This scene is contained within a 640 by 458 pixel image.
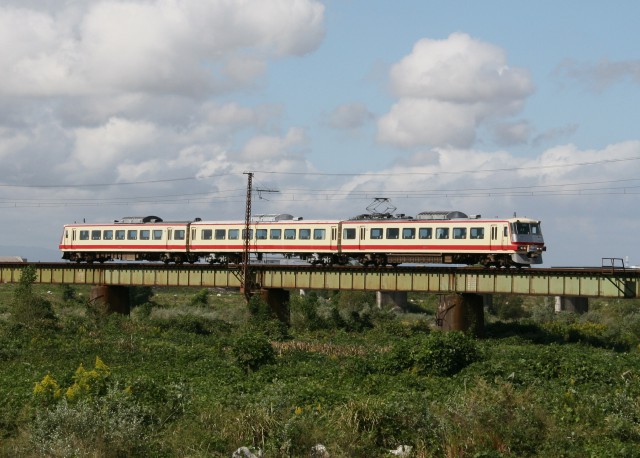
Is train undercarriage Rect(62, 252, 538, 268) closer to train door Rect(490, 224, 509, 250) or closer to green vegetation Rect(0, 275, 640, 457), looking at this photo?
train door Rect(490, 224, 509, 250)

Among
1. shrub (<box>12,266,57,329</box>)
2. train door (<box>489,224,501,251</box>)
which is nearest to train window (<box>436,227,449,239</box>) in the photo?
train door (<box>489,224,501,251</box>)

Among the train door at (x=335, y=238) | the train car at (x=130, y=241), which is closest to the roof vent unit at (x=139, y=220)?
the train car at (x=130, y=241)

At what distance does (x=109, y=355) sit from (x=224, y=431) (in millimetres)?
19698

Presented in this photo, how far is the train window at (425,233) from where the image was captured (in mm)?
54188

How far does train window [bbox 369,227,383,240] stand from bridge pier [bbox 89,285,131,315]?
21185 mm

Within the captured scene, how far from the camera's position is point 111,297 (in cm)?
6456

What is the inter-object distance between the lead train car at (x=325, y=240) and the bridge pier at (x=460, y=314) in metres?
2.48

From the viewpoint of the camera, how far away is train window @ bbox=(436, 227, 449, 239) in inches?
2103

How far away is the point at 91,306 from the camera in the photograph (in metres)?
60.0

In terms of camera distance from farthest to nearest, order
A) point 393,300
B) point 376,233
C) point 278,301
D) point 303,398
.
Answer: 1. point 393,300
2. point 278,301
3. point 376,233
4. point 303,398

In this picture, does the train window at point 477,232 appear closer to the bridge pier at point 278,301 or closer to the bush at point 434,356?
the bridge pier at point 278,301

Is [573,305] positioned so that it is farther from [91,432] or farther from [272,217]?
[91,432]

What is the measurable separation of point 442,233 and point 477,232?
2.38 meters

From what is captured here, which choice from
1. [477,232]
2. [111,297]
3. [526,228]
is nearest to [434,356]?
Result: [477,232]
